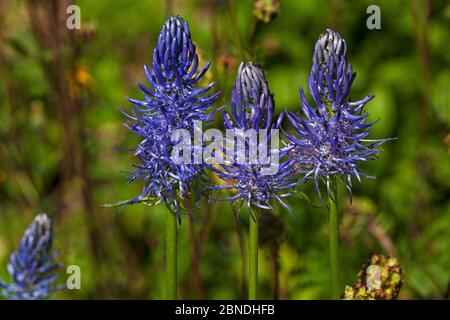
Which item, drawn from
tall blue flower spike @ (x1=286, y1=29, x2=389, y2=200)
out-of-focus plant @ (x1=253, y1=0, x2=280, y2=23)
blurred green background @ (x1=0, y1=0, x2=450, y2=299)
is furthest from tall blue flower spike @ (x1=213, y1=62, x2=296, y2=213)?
out-of-focus plant @ (x1=253, y1=0, x2=280, y2=23)

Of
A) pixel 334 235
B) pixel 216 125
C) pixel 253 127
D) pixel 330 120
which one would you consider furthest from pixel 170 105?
pixel 216 125

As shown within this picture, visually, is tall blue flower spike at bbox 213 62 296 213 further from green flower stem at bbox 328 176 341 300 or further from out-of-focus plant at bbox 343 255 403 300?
out-of-focus plant at bbox 343 255 403 300

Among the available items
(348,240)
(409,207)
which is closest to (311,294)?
(348,240)

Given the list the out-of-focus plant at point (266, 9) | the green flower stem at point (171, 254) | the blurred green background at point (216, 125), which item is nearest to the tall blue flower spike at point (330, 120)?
the green flower stem at point (171, 254)

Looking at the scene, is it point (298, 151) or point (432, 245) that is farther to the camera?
point (432, 245)

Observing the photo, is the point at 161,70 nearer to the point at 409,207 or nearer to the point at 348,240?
the point at 348,240
